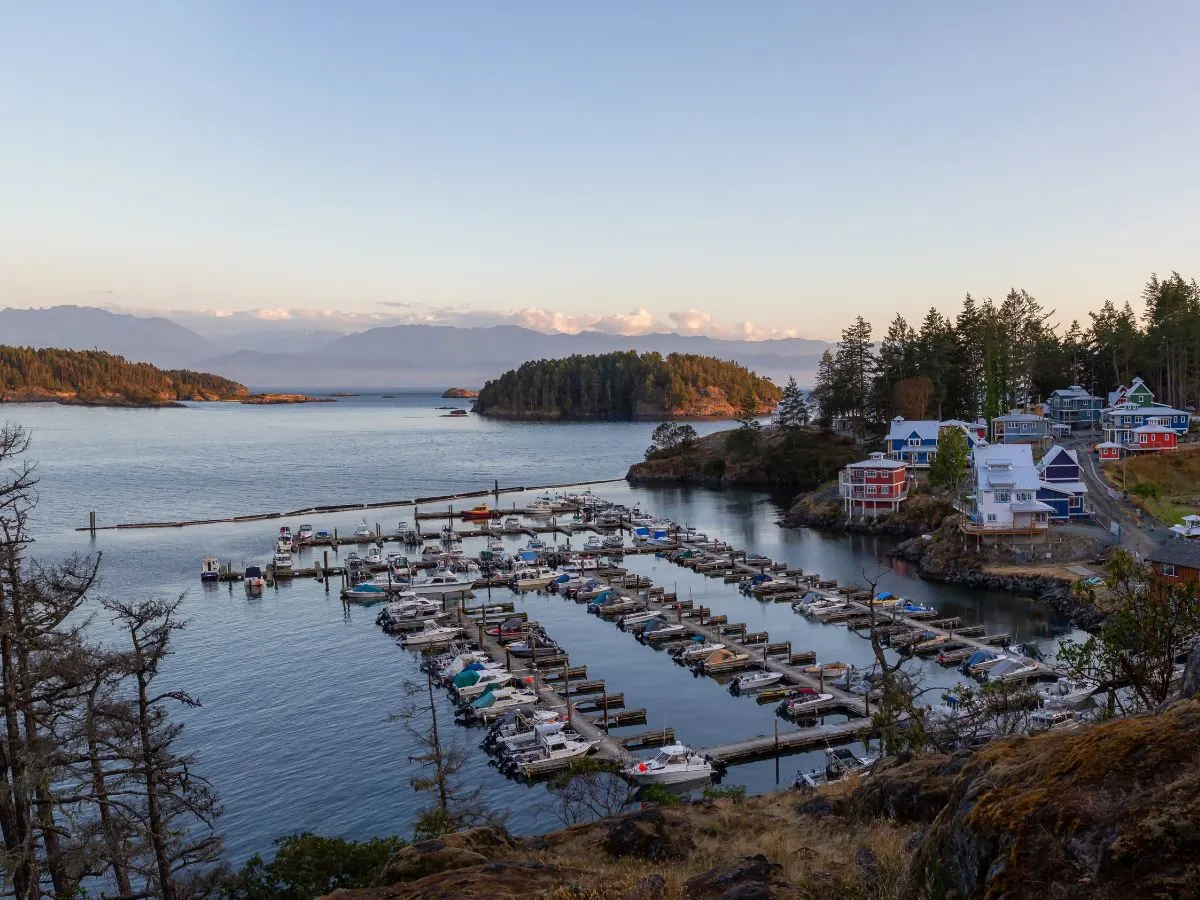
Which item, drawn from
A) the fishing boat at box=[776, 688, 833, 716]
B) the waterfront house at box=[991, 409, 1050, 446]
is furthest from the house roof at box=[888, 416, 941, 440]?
the fishing boat at box=[776, 688, 833, 716]

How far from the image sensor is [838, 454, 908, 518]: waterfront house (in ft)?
270

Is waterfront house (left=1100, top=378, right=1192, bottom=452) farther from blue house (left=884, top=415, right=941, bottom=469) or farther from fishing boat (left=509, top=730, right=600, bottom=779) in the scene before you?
fishing boat (left=509, top=730, right=600, bottom=779)

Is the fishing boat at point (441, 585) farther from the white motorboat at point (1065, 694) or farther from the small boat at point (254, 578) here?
the white motorboat at point (1065, 694)

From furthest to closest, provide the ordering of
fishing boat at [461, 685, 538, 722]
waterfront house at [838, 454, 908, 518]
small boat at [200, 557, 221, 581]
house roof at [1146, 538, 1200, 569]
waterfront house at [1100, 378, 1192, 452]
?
waterfront house at [838, 454, 908, 518]
waterfront house at [1100, 378, 1192, 452]
small boat at [200, 557, 221, 581]
house roof at [1146, 538, 1200, 569]
fishing boat at [461, 685, 538, 722]

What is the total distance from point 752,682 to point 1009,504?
3270 cm

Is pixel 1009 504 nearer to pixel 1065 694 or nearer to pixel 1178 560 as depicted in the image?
pixel 1178 560

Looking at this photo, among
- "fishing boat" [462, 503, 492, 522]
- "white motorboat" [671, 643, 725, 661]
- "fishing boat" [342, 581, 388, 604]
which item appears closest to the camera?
"white motorboat" [671, 643, 725, 661]

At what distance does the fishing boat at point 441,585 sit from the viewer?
61125mm

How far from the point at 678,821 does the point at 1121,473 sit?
246 feet

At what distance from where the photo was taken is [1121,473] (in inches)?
2955

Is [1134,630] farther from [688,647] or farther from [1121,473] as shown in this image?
[1121,473]

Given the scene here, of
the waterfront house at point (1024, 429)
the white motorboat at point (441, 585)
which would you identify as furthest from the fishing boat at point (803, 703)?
the waterfront house at point (1024, 429)

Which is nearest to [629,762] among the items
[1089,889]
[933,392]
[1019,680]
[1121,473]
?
[1019,680]

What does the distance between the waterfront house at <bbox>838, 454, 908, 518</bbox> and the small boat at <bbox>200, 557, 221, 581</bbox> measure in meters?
58.3
